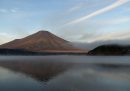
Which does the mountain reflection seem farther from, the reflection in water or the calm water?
the reflection in water

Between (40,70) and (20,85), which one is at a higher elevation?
(40,70)

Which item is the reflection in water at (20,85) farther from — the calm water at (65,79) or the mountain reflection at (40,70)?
the mountain reflection at (40,70)

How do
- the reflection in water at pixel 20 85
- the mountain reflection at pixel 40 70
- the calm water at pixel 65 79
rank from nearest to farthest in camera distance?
the reflection in water at pixel 20 85 → the calm water at pixel 65 79 → the mountain reflection at pixel 40 70

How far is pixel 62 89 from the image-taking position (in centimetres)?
3084

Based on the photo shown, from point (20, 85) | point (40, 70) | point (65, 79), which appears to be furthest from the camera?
point (40, 70)

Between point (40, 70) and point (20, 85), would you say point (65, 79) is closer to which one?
point (20, 85)

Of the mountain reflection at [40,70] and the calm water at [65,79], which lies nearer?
the calm water at [65,79]

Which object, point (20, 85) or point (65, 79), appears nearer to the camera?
point (20, 85)

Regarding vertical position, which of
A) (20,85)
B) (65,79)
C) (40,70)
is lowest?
(20,85)

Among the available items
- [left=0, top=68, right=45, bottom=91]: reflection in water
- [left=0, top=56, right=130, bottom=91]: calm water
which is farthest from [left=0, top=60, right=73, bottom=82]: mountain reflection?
[left=0, top=68, right=45, bottom=91]: reflection in water

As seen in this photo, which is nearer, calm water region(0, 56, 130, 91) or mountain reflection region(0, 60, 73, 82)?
calm water region(0, 56, 130, 91)

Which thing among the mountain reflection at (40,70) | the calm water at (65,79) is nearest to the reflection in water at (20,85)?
the calm water at (65,79)

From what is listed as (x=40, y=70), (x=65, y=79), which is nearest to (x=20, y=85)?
(x=65, y=79)

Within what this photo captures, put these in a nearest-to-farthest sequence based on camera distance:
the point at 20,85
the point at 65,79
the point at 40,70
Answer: the point at 20,85, the point at 65,79, the point at 40,70
